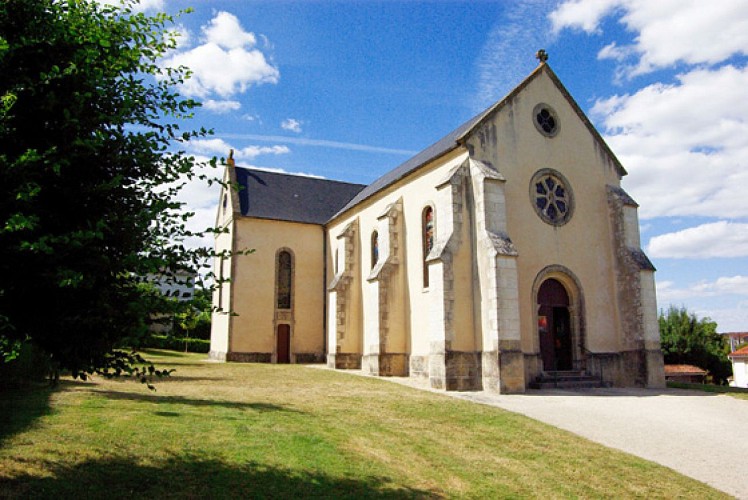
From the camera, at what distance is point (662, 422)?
12227 mm

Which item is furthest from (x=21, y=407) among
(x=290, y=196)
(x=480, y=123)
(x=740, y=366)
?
(x=740, y=366)

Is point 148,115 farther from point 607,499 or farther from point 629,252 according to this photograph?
point 629,252

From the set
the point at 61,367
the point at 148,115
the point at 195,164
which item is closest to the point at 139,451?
the point at 61,367

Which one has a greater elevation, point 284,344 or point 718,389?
point 284,344

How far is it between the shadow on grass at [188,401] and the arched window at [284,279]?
57.5ft

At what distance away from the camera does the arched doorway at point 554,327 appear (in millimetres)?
18844

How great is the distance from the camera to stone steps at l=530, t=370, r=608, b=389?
17.5 meters

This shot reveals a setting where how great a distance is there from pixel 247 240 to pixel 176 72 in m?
23.0

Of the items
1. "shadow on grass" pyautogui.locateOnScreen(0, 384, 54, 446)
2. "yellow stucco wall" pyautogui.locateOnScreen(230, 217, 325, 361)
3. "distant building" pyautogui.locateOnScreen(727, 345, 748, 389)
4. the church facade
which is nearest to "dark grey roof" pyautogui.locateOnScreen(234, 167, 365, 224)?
"yellow stucco wall" pyautogui.locateOnScreen(230, 217, 325, 361)

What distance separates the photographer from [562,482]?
788 cm

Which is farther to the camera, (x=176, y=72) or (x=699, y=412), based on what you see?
(x=699, y=412)

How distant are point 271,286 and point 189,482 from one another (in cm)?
2296

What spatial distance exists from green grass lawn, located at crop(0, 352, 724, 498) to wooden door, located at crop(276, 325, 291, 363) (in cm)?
1661

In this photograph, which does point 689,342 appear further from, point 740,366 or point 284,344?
point 284,344
